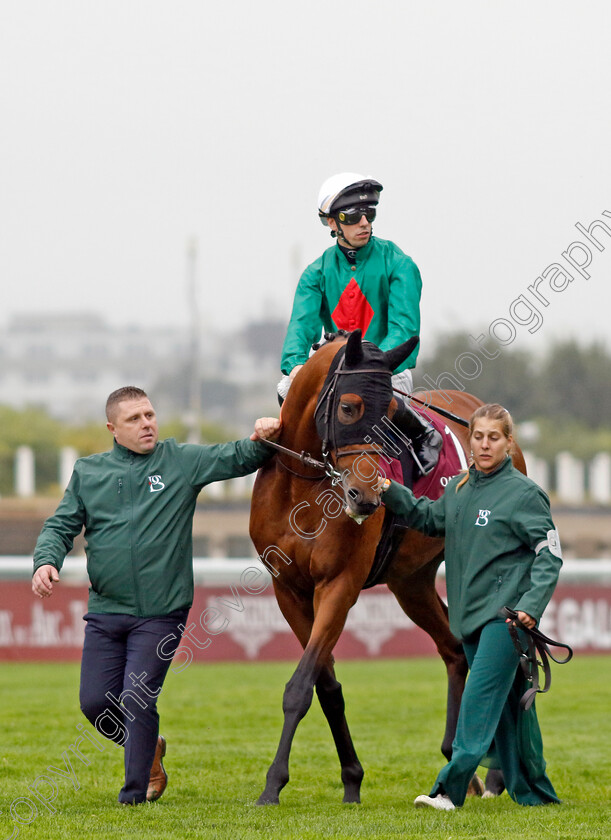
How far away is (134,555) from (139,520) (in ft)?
0.51

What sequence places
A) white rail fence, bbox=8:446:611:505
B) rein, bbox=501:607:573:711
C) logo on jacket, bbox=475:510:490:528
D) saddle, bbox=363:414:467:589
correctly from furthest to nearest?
1. white rail fence, bbox=8:446:611:505
2. saddle, bbox=363:414:467:589
3. logo on jacket, bbox=475:510:490:528
4. rein, bbox=501:607:573:711

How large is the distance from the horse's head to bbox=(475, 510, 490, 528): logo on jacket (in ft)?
1.63

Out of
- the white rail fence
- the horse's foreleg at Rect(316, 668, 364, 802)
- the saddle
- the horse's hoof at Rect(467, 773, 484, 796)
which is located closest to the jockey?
the saddle

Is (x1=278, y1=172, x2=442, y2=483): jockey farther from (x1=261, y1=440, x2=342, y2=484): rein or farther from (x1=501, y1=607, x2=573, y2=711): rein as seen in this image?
(x1=501, y1=607, x2=573, y2=711): rein

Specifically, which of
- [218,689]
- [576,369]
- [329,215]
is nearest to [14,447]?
[576,369]

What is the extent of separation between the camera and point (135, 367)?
170 feet

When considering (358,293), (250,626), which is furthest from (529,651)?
(250,626)

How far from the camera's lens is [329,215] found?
5.96m

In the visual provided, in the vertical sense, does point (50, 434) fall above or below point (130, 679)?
below

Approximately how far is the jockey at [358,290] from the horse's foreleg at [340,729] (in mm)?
1224

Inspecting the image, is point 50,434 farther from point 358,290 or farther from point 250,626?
point 358,290

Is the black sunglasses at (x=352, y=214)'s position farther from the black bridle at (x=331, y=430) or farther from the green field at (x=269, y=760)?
the green field at (x=269, y=760)

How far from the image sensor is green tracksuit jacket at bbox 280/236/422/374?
5922 mm

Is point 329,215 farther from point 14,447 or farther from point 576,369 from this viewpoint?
point 576,369
